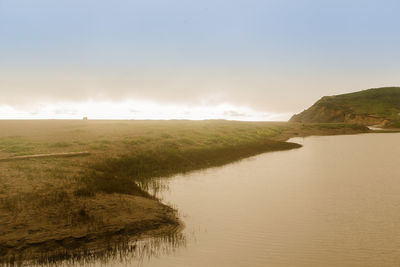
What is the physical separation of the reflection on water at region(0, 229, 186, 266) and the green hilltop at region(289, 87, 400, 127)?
118828 mm

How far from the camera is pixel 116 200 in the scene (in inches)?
538

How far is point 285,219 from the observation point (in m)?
13.0

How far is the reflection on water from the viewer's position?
908 cm

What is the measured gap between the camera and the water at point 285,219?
9562mm

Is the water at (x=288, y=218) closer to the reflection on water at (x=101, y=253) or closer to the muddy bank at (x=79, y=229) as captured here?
the reflection on water at (x=101, y=253)

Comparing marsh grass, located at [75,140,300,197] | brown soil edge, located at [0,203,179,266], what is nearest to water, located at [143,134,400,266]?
brown soil edge, located at [0,203,179,266]

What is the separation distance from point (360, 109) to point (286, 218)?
144 meters

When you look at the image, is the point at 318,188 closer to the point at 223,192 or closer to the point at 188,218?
the point at 223,192

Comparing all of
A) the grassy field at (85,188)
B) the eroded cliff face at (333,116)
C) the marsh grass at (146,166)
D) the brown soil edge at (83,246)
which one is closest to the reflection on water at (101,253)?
the brown soil edge at (83,246)

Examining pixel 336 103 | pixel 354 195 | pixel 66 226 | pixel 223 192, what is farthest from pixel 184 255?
pixel 336 103

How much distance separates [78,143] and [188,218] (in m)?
18.3

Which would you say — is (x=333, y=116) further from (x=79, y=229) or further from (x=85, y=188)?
(x=79, y=229)

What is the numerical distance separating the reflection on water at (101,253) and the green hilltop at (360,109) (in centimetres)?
11883

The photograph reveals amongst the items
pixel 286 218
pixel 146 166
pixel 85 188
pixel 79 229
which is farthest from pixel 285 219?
pixel 146 166
